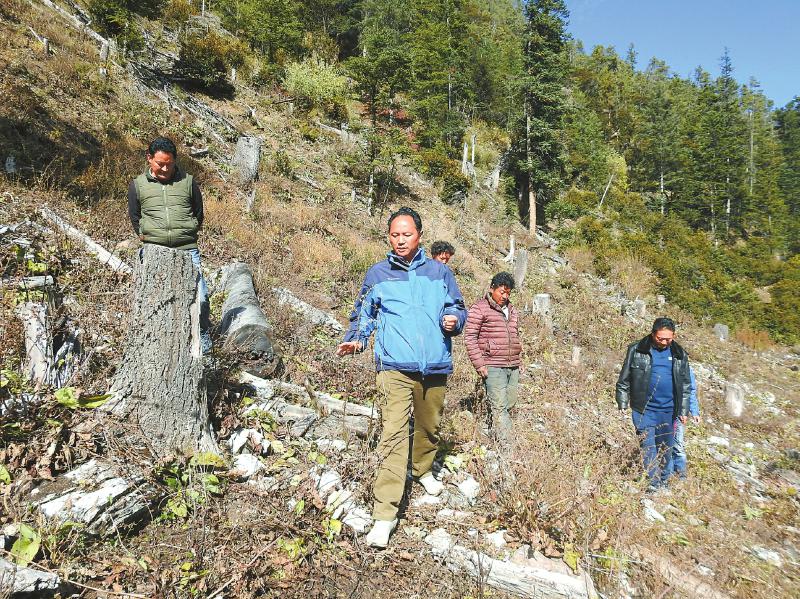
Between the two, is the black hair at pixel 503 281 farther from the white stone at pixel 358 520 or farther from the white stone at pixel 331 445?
the white stone at pixel 358 520

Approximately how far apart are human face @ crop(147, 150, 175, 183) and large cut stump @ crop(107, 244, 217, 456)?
103 cm

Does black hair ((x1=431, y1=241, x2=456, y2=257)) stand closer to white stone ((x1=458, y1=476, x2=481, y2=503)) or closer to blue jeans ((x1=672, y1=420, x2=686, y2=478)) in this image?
white stone ((x1=458, y1=476, x2=481, y2=503))

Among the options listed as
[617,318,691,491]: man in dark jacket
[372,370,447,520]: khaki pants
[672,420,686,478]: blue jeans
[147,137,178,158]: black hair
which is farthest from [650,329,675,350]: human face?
[147,137,178,158]: black hair

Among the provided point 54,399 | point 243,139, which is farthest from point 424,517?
point 243,139

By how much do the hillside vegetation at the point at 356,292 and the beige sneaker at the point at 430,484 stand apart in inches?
10.7

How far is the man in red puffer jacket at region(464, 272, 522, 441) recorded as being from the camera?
410 cm

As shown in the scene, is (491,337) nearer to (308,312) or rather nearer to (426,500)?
(426,500)

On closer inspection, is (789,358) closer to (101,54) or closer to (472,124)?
(472,124)

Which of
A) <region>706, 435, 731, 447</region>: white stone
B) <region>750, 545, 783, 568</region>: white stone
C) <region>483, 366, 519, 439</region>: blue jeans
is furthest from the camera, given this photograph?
<region>706, 435, 731, 447</region>: white stone

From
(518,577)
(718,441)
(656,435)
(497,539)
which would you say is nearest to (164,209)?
(497,539)

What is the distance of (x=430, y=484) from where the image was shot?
10.3ft

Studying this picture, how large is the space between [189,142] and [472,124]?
821 inches

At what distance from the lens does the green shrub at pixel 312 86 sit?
64.5 feet

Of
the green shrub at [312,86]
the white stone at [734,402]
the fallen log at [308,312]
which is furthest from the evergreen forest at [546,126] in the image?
the white stone at [734,402]
